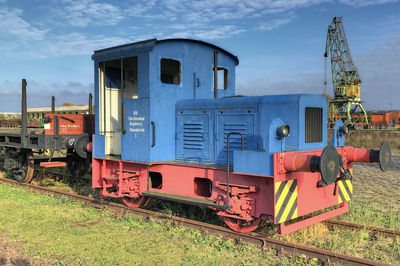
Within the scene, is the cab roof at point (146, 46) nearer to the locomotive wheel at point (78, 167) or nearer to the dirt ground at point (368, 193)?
the dirt ground at point (368, 193)

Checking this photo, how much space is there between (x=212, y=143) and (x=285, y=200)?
1.72 m

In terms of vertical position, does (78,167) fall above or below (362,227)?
above

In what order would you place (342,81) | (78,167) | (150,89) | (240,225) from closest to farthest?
1. (240,225)
2. (150,89)
3. (78,167)
4. (342,81)

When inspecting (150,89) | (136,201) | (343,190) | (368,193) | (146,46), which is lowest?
(368,193)

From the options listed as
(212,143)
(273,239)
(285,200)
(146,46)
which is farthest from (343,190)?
(146,46)

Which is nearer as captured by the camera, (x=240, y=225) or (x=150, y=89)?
(x=240, y=225)

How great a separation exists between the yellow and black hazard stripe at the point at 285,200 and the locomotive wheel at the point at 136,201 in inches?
118

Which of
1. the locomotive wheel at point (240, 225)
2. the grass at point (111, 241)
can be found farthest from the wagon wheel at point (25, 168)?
the locomotive wheel at point (240, 225)

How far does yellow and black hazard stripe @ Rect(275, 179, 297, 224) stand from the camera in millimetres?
5074

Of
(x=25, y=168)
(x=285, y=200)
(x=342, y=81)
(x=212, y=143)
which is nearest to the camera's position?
(x=285, y=200)

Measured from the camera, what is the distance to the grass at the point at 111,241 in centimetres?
470

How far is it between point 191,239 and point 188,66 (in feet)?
10.8

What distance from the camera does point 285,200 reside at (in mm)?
5188

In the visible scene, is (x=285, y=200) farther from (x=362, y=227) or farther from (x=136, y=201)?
(x=136, y=201)
